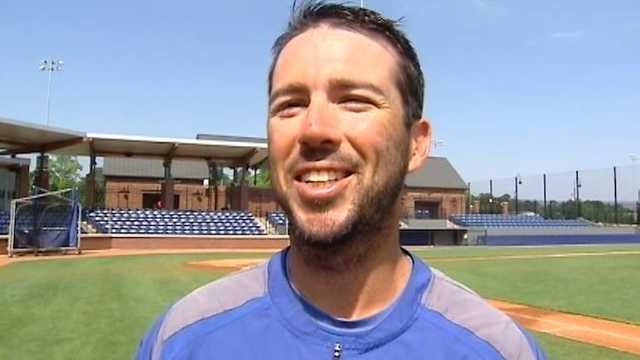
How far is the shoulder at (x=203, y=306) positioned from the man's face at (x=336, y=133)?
0.91 ft

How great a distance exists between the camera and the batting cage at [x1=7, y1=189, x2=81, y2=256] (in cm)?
2683

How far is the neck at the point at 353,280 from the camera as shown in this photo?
Result: 5.30ft

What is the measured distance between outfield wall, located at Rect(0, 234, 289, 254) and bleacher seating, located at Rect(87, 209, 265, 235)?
1.47 meters

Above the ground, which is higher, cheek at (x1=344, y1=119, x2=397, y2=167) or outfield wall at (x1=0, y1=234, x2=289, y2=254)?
cheek at (x1=344, y1=119, x2=397, y2=167)

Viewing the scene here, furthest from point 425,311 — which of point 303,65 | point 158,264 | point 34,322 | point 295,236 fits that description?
point 158,264

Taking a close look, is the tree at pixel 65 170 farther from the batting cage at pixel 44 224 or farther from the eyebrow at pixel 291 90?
the eyebrow at pixel 291 90

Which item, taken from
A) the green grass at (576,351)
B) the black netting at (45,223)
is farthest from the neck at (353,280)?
the black netting at (45,223)

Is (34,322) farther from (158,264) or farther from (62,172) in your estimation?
(62,172)

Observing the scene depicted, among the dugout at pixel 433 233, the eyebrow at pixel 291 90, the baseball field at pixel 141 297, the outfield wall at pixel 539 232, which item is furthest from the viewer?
the dugout at pixel 433 233

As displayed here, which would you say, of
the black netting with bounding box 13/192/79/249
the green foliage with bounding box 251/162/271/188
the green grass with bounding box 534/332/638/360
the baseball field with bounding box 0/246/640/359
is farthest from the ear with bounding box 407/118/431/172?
the black netting with bounding box 13/192/79/249

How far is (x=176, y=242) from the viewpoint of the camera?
35031 mm

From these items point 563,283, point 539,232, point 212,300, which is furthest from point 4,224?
point 539,232

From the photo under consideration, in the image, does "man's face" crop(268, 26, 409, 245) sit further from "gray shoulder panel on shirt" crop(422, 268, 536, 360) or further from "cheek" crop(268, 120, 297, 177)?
"gray shoulder panel on shirt" crop(422, 268, 536, 360)

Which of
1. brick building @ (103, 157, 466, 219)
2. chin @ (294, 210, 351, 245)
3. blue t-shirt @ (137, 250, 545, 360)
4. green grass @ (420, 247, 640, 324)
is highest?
brick building @ (103, 157, 466, 219)
